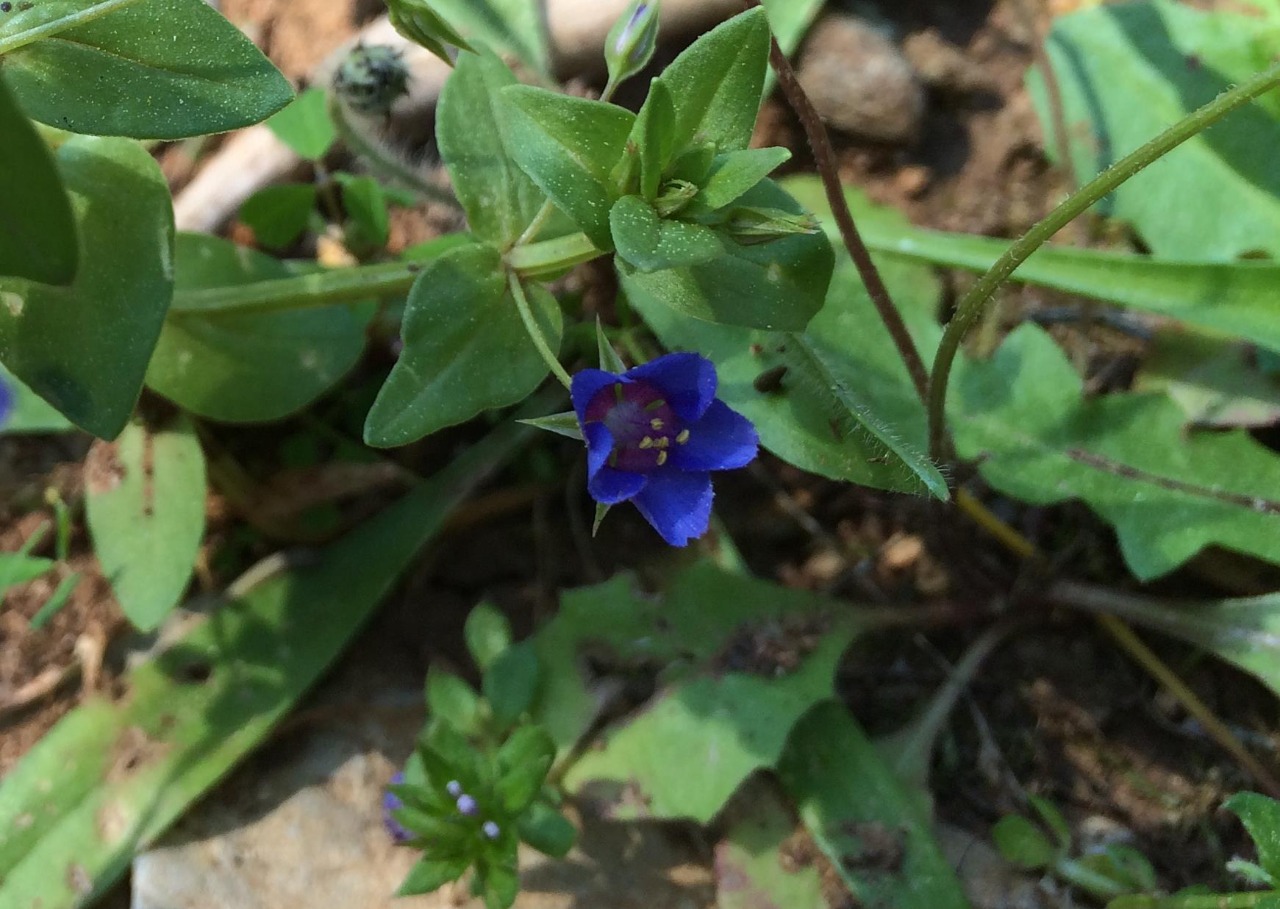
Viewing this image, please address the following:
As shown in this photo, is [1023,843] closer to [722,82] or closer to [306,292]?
[722,82]

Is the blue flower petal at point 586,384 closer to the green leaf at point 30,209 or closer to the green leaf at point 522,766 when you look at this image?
the green leaf at point 30,209

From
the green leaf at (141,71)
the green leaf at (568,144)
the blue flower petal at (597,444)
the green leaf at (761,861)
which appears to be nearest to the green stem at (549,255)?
the green leaf at (568,144)

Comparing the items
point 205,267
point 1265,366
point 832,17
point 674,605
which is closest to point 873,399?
point 674,605

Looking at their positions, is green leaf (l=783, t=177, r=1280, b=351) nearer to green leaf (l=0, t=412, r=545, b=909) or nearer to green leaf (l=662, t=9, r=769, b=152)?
green leaf (l=662, t=9, r=769, b=152)

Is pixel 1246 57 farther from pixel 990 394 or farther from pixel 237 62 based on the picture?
pixel 237 62

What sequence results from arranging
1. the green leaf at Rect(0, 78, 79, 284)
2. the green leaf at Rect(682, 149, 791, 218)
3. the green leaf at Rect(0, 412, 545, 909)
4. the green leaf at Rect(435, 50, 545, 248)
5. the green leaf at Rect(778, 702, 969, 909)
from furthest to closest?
the green leaf at Rect(0, 412, 545, 909), the green leaf at Rect(778, 702, 969, 909), the green leaf at Rect(435, 50, 545, 248), the green leaf at Rect(682, 149, 791, 218), the green leaf at Rect(0, 78, 79, 284)

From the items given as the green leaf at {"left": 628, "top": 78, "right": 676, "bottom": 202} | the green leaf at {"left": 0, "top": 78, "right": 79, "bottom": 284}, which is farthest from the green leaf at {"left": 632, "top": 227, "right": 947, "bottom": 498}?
the green leaf at {"left": 0, "top": 78, "right": 79, "bottom": 284}
